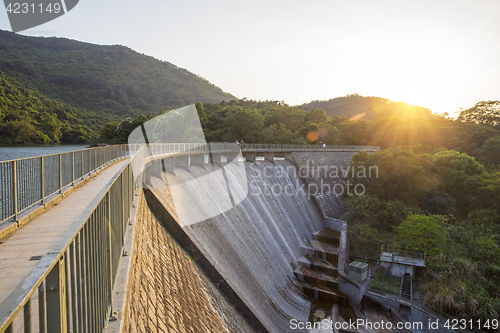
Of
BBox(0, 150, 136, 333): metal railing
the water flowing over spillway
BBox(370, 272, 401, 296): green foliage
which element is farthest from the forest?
BBox(0, 150, 136, 333): metal railing

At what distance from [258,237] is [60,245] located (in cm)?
1944

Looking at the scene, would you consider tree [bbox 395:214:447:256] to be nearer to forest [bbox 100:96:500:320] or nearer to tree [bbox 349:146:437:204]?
forest [bbox 100:96:500:320]

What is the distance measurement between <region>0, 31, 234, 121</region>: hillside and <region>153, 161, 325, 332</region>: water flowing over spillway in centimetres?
4645

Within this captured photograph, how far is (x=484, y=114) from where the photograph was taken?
6381cm

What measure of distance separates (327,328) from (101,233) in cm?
1819

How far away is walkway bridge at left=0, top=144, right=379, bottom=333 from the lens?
1587mm

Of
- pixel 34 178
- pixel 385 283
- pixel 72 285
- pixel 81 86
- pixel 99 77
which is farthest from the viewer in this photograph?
pixel 99 77

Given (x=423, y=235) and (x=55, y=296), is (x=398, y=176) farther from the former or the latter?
(x=55, y=296)

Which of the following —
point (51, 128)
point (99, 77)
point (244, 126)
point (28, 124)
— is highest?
point (99, 77)

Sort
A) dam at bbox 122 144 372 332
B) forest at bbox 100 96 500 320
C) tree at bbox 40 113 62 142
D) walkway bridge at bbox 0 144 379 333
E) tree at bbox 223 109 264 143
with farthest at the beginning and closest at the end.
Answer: tree at bbox 223 109 264 143 < tree at bbox 40 113 62 142 < forest at bbox 100 96 500 320 < dam at bbox 122 144 372 332 < walkway bridge at bbox 0 144 379 333

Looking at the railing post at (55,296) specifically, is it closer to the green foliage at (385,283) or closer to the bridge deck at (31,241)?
the bridge deck at (31,241)

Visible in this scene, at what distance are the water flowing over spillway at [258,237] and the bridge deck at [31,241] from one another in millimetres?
5148

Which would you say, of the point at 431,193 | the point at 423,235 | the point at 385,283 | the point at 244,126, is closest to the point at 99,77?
the point at 244,126

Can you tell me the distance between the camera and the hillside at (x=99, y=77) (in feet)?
213
